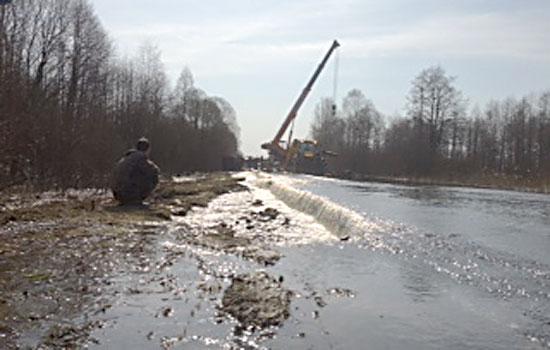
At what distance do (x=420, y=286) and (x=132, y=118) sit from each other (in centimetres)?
3765

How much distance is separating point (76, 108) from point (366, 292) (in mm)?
28066

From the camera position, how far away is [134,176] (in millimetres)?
19500

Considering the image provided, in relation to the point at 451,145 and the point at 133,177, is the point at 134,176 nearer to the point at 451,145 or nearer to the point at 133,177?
the point at 133,177

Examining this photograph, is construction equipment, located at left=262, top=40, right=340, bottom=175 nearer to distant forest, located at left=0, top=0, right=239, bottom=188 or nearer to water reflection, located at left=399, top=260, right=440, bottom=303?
distant forest, located at left=0, top=0, right=239, bottom=188

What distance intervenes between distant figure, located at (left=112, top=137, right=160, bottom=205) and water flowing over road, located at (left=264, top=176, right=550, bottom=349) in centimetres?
623

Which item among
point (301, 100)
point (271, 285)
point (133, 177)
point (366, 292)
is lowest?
point (366, 292)

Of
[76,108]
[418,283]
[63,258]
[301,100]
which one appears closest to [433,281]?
[418,283]

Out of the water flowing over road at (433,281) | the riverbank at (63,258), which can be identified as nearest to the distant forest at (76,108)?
the riverbank at (63,258)

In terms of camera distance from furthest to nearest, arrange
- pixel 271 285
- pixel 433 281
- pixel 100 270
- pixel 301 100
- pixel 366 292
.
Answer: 1. pixel 301 100
2. pixel 433 281
3. pixel 100 270
4. pixel 366 292
5. pixel 271 285

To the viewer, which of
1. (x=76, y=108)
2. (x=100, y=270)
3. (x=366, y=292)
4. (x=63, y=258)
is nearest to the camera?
(x=366, y=292)

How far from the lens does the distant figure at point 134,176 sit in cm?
1948

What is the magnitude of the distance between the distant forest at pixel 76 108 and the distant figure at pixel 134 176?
3.34 metres

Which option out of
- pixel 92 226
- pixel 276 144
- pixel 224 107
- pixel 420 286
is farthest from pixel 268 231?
pixel 224 107

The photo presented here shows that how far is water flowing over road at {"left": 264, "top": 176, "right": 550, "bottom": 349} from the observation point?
752 centimetres
